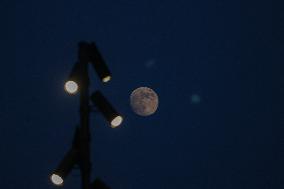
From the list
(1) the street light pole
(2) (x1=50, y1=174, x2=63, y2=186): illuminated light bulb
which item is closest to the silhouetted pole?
(1) the street light pole

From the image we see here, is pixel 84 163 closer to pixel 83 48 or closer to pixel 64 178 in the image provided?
pixel 64 178

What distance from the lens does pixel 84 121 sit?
373 centimetres

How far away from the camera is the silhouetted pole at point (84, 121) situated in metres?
3.61

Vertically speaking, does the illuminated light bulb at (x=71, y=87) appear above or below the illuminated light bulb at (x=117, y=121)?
above

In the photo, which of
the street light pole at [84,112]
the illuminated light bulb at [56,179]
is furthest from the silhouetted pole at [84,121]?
the illuminated light bulb at [56,179]

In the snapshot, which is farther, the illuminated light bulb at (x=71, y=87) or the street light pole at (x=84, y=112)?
the illuminated light bulb at (x=71, y=87)

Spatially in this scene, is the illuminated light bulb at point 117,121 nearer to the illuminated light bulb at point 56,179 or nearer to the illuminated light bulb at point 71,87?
the illuminated light bulb at point 71,87

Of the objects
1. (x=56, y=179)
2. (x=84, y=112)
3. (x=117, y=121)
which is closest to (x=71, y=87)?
(x=84, y=112)

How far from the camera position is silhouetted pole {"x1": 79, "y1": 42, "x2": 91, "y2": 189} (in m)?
3.61

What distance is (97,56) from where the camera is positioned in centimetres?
406

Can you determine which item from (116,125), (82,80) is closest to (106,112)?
(116,125)

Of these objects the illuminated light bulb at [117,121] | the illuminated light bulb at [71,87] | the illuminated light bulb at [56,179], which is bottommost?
the illuminated light bulb at [56,179]

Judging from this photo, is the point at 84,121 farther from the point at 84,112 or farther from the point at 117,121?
the point at 117,121

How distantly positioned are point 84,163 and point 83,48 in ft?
3.83
